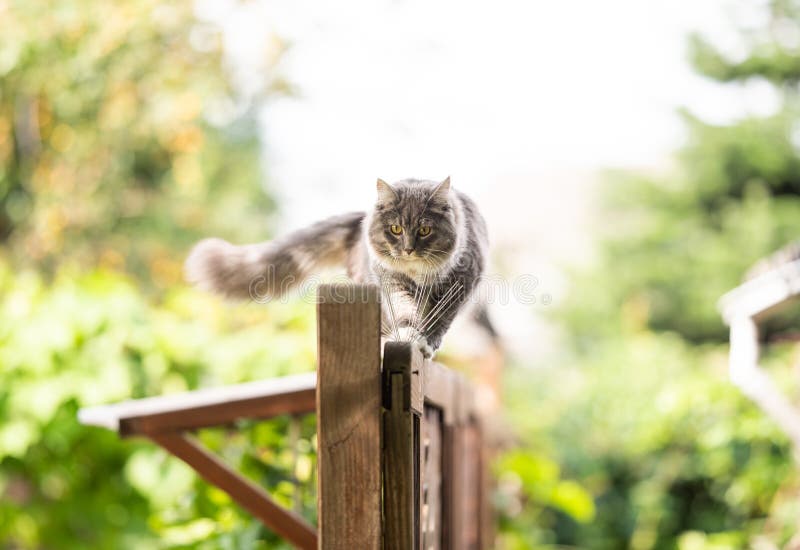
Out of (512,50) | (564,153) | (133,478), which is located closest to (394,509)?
(133,478)

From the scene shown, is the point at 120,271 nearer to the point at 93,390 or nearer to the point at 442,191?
the point at 93,390

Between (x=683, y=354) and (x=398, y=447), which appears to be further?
(x=683, y=354)

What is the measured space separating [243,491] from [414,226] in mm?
906

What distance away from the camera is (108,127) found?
612cm

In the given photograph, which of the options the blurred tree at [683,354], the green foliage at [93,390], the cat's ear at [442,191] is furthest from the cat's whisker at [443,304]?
the blurred tree at [683,354]

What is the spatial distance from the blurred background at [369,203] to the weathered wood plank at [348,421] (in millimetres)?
464

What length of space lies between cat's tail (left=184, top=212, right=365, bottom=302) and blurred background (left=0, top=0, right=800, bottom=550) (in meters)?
0.09

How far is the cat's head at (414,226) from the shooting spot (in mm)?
1409

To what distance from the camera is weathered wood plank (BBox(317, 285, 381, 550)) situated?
96 cm

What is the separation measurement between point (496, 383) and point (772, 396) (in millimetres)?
2573

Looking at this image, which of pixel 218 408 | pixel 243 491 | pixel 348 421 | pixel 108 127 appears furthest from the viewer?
pixel 108 127

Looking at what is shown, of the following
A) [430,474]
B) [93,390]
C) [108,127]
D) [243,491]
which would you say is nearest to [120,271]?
[108,127]

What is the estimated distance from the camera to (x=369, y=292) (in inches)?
37.9

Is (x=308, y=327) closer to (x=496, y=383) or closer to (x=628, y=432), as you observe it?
(x=496, y=383)
